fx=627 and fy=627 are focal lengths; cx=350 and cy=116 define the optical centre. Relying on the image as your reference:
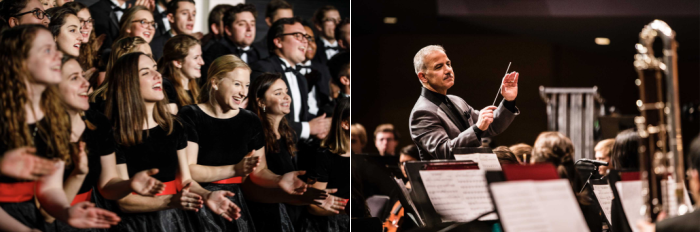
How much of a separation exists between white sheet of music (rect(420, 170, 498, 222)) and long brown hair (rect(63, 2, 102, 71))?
183 centimetres

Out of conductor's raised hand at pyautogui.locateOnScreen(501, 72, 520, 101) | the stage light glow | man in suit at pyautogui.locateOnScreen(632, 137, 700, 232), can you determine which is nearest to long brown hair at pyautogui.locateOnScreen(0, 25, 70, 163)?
conductor's raised hand at pyautogui.locateOnScreen(501, 72, 520, 101)

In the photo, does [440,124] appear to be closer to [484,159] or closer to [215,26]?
[484,159]

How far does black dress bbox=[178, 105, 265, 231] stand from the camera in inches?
146

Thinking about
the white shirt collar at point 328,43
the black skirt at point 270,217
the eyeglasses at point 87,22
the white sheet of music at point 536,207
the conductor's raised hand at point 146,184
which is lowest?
the black skirt at point 270,217

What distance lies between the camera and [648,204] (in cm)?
258

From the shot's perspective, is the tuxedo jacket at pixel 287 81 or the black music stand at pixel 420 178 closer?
the black music stand at pixel 420 178

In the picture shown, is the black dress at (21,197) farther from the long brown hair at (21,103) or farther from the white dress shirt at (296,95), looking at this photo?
the white dress shirt at (296,95)

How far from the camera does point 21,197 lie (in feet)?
9.86

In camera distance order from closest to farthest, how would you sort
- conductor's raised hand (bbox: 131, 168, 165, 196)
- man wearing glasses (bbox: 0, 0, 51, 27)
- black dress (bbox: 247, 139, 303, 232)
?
man wearing glasses (bbox: 0, 0, 51, 27) → conductor's raised hand (bbox: 131, 168, 165, 196) → black dress (bbox: 247, 139, 303, 232)

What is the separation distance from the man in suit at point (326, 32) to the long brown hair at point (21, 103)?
1817 mm

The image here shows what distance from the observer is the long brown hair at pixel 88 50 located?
3.29 metres

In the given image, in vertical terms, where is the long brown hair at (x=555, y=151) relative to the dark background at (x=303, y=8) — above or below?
below

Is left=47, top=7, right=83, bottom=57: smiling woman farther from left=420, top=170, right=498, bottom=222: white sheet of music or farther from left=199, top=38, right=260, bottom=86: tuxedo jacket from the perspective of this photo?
left=420, top=170, right=498, bottom=222: white sheet of music

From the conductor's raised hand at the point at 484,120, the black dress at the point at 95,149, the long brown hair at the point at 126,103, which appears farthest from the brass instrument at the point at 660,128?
the black dress at the point at 95,149
